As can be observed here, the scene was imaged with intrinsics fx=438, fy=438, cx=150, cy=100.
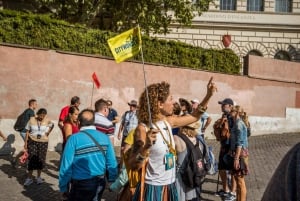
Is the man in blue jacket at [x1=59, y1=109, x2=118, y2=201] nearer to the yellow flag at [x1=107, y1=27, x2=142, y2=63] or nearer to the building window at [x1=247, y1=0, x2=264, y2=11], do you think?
the yellow flag at [x1=107, y1=27, x2=142, y2=63]

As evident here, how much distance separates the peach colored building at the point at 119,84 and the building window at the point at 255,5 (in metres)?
8.20

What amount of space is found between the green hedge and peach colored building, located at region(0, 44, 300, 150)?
42 cm

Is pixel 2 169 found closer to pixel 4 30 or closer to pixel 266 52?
pixel 4 30

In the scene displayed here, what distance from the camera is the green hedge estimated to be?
1483 cm

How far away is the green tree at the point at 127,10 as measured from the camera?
2088cm

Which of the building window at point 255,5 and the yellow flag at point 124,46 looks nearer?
the yellow flag at point 124,46

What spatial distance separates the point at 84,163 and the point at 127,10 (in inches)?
666

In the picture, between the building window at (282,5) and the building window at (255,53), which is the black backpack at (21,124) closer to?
the building window at (255,53)

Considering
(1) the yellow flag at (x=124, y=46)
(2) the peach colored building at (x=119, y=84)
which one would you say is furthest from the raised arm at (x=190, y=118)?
(2) the peach colored building at (x=119, y=84)

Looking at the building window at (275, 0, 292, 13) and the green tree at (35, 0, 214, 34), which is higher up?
the building window at (275, 0, 292, 13)

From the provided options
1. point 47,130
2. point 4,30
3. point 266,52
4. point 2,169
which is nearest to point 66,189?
point 47,130

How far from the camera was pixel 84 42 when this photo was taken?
16469 millimetres

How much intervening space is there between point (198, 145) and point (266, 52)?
25406 mm

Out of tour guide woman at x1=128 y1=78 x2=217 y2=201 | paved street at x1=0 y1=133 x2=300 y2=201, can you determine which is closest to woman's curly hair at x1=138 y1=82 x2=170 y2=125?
tour guide woman at x1=128 y1=78 x2=217 y2=201
